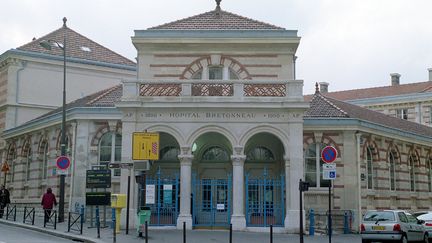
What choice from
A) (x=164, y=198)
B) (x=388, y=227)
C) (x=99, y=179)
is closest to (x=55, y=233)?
(x=99, y=179)

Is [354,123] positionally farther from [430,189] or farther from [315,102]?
[430,189]

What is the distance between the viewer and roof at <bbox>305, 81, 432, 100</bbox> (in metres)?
58.4

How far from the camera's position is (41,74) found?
1596 inches

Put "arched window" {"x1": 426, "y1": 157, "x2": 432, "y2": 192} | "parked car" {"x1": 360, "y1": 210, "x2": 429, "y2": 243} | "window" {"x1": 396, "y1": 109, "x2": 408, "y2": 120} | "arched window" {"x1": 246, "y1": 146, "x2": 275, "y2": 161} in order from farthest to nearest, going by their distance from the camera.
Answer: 1. "window" {"x1": 396, "y1": 109, "x2": 408, "y2": 120}
2. "arched window" {"x1": 426, "y1": 157, "x2": 432, "y2": 192}
3. "arched window" {"x1": 246, "y1": 146, "x2": 275, "y2": 161}
4. "parked car" {"x1": 360, "y1": 210, "x2": 429, "y2": 243}

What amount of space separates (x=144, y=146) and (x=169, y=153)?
5763mm

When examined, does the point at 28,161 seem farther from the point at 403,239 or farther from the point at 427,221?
the point at 403,239

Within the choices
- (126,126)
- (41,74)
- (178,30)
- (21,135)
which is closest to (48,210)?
(126,126)

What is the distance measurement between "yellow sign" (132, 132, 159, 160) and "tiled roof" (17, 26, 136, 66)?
2172 centimetres

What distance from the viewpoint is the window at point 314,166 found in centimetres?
2817

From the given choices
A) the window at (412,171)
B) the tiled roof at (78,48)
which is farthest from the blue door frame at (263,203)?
the tiled roof at (78,48)

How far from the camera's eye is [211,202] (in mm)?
24578

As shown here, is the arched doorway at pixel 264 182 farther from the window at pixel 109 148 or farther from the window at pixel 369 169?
the window at pixel 109 148

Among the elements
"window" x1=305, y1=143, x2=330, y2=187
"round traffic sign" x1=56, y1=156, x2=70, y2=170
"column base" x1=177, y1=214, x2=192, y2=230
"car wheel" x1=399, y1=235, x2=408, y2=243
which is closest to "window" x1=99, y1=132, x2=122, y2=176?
"round traffic sign" x1=56, y1=156, x2=70, y2=170

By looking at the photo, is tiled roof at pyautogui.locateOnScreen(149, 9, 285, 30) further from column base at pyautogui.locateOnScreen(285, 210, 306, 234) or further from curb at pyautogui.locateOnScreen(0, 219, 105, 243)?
curb at pyautogui.locateOnScreen(0, 219, 105, 243)
